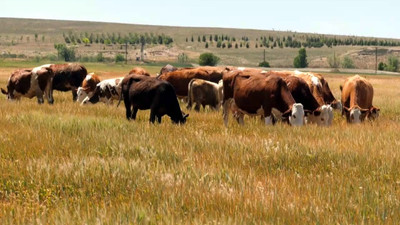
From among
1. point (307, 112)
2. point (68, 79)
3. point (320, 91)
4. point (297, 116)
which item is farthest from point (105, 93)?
point (297, 116)

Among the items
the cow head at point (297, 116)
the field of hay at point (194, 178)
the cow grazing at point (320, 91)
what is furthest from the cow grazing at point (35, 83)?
the cow head at point (297, 116)

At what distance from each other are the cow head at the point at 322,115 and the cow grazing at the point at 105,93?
9.60m

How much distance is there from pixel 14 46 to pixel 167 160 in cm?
15979

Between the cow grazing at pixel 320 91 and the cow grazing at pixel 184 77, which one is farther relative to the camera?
the cow grazing at pixel 184 77

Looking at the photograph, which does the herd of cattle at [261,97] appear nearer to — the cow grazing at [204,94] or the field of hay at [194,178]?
the cow grazing at [204,94]

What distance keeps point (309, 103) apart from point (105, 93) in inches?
383

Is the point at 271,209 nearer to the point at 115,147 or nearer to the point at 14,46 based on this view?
the point at 115,147

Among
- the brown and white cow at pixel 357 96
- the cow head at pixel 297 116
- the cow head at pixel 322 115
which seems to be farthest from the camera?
the brown and white cow at pixel 357 96

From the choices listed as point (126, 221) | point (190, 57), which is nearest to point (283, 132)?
point (126, 221)

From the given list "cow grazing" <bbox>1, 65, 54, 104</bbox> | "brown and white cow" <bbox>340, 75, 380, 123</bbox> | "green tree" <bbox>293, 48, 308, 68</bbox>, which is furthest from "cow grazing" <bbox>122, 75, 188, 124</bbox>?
"green tree" <bbox>293, 48, 308, 68</bbox>

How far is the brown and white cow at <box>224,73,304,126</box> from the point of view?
1267 centimetres

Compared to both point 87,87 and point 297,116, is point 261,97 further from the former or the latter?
point 87,87

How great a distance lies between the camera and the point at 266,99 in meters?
13.6

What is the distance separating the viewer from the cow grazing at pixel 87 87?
73.5 ft
